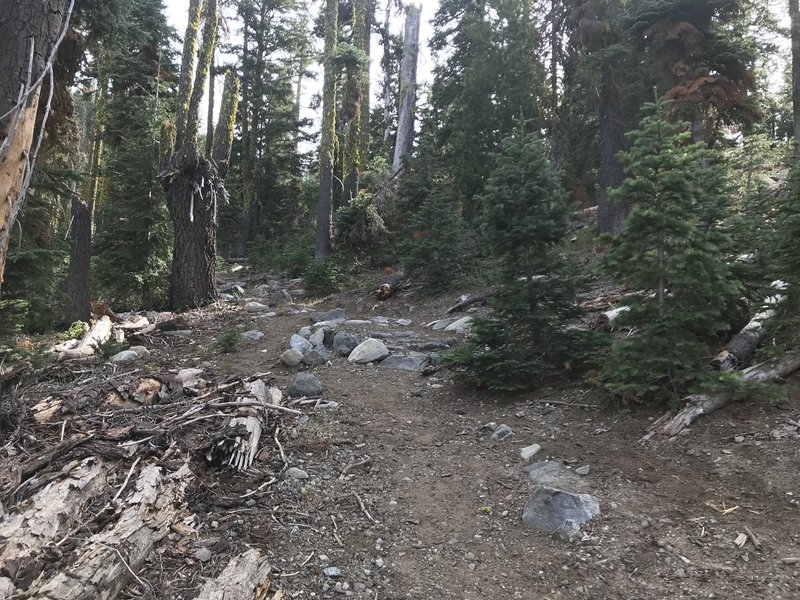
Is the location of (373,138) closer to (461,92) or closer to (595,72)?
(461,92)

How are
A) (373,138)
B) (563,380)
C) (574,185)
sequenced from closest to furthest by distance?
(563,380), (574,185), (373,138)

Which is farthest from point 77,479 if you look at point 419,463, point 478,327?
point 478,327

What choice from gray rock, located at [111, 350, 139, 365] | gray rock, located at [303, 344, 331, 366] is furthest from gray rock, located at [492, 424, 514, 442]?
gray rock, located at [111, 350, 139, 365]

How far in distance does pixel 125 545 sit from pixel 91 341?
19.5 feet

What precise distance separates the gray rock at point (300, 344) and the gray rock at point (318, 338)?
0.12 metres

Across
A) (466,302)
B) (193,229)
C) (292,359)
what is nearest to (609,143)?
(466,302)

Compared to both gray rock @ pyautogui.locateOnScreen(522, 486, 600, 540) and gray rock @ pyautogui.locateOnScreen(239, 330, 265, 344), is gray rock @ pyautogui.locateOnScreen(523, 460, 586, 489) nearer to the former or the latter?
gray rock @ pyautogui.locateOnScreen(522, 486, 600, 540)

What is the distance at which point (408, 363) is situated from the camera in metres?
7.07

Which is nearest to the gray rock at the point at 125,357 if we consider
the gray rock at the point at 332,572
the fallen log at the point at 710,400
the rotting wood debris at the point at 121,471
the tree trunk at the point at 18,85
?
the rotting wood debris at the point at 121,471

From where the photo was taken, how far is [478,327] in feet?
19.3

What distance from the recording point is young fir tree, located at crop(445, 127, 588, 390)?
18.4 ft

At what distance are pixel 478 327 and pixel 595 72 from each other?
8.94 metres

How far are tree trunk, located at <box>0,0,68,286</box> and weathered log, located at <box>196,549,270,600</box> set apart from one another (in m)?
2.30

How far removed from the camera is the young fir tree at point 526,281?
18.4 feet
